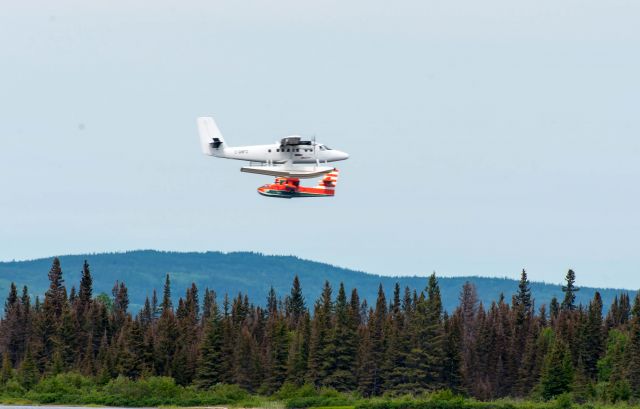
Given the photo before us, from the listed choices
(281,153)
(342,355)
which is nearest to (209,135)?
(281,153)

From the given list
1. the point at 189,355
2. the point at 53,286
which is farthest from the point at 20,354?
the point at 189,355

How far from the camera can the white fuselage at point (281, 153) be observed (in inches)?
4333

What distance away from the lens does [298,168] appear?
109m

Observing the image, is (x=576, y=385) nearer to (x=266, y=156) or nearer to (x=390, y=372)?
(x=390, y=372)

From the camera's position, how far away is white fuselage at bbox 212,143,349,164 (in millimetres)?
110062

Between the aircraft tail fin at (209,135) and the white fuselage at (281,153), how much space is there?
32cm

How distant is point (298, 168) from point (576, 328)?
57.7 m

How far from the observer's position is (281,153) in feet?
362

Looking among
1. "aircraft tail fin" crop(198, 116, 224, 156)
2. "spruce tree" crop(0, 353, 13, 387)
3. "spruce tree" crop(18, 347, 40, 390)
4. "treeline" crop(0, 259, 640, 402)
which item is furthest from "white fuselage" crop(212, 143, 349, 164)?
"spruce tree" crop(0, 353, 13, 387)

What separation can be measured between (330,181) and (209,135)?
33.5ft

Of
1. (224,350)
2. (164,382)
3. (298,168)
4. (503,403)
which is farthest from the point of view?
(224,350)

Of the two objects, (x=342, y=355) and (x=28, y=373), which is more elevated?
(x=342, y=355)

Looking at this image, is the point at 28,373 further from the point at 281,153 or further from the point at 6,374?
the point at 281,153

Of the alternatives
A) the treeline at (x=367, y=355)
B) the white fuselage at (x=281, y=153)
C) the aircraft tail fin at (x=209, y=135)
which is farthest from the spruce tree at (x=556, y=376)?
the aircraft tail fin at (x=209, y=135)
